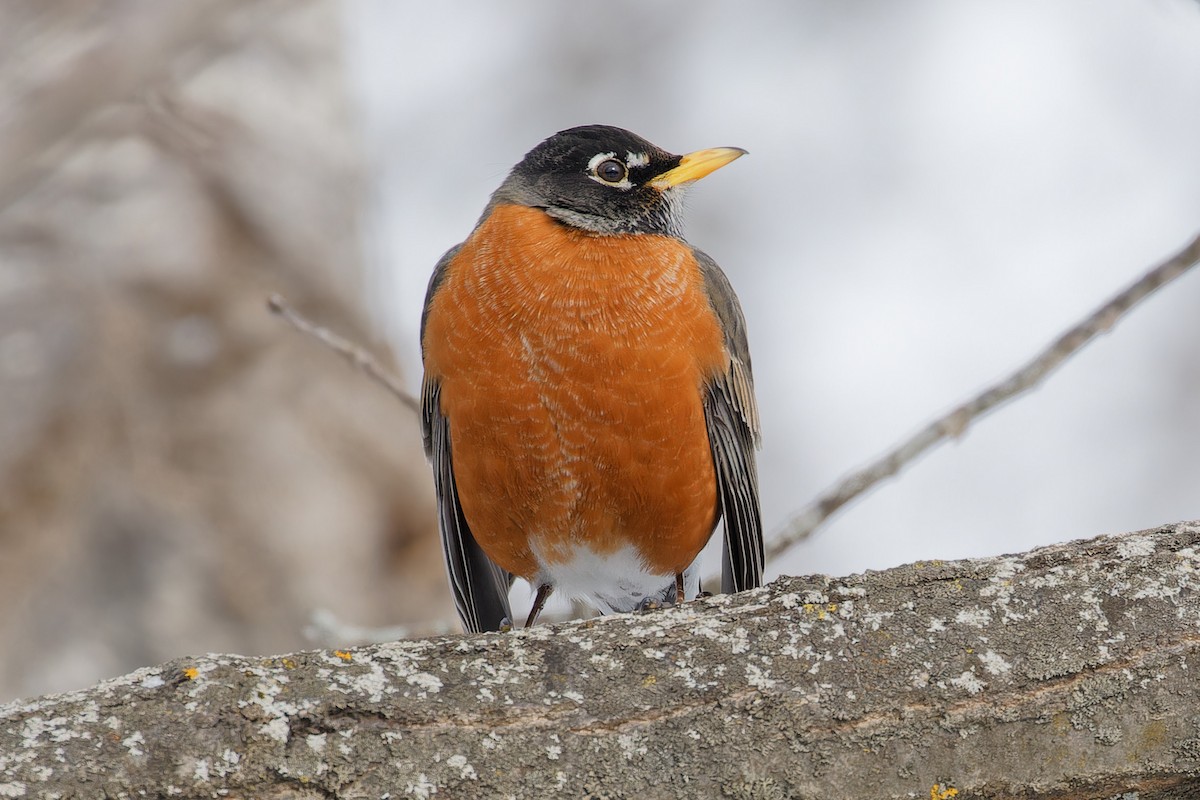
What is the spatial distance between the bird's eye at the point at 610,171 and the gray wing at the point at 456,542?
0.61 meters

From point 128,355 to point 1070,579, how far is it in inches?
158

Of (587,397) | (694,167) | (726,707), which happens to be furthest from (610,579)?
(726,707)

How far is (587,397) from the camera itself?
3.65 meters

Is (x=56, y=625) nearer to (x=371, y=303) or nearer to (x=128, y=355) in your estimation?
(x=128, y=355)

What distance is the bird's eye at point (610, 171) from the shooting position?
4.38m

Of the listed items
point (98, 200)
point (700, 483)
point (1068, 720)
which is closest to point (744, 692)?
point (1068, 720)

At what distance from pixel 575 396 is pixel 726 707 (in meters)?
1.55

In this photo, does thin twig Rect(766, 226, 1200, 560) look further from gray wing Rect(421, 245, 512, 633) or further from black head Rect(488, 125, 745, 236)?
black head Rect(488, 125, 745, 236)

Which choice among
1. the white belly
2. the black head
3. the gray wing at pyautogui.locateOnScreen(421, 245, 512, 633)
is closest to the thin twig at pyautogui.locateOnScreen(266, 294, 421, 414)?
the gray wing at pyautogui.locateOnScreen(421, 245, 512, 633)

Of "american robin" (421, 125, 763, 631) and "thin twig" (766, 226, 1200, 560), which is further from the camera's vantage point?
"american robin" (421, 125, 763, 631)

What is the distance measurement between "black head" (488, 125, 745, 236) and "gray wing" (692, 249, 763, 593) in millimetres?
286

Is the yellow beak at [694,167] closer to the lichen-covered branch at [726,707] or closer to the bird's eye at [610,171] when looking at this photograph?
the bird's eye at [610,171]

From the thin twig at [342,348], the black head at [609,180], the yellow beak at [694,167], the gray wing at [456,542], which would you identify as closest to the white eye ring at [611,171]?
the black head at [609,180]

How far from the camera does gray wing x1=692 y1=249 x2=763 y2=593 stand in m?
3.99
